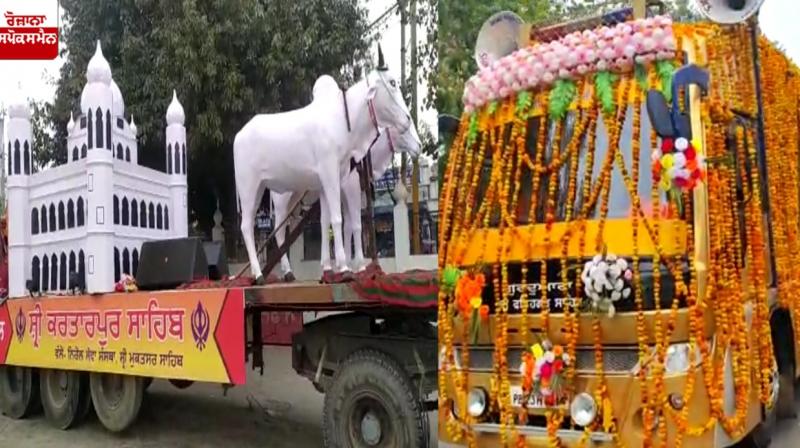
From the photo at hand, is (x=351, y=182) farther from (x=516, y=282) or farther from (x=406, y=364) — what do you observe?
(x=516, y=282)

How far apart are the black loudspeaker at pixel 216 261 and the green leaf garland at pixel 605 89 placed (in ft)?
17.2

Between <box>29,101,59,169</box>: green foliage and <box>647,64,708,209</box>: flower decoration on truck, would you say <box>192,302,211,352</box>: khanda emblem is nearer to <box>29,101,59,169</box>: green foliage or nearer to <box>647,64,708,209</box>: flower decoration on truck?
<box>647,64,708,209</box>: flower decoration on truck

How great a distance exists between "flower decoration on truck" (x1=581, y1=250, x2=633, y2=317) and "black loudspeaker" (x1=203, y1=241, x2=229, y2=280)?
530cm

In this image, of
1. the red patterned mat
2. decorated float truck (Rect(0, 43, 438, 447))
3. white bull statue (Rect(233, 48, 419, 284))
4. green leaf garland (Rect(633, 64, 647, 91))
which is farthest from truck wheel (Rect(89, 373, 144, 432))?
green leaf garland (Rect(633, 64, 647, 91))

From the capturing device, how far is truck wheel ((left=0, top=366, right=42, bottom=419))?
8.80 metres

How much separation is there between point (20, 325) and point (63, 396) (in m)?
0.90

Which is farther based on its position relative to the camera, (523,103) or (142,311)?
(142,311)

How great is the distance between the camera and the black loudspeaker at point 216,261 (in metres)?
8.60

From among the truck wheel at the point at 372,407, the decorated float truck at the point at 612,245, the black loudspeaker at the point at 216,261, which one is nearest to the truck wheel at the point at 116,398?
the black loudspeaker at the point at 216,261

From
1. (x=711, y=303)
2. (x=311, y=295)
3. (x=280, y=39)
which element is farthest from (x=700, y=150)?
(x=280, y=39)

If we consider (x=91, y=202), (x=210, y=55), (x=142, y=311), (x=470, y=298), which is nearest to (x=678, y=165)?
(x=470, y=298)

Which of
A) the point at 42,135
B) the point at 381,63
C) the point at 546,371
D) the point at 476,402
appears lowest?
the point at 476,402

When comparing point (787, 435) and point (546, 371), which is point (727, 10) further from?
point (787, 435)

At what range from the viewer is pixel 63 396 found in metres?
Answer: 8.32
